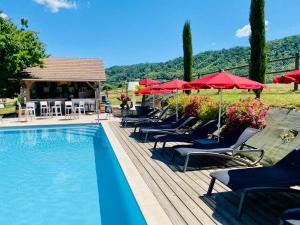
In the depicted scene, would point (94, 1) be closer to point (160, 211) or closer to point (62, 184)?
point (62, 184)

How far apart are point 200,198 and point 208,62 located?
45.4m

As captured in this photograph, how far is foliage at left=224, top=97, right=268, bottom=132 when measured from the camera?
7.65 m

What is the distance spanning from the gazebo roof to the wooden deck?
51.9 feet

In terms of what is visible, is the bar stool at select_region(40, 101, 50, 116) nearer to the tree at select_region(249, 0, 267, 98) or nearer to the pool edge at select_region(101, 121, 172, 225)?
the tree at select_region(249, 0, 267, 98)

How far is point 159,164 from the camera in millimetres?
6895

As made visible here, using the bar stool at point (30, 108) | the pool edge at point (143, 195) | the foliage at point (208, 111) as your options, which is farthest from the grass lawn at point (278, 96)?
the bar stool at point (30, 108)

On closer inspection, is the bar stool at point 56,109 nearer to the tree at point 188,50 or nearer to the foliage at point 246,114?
the tree at point 188,50

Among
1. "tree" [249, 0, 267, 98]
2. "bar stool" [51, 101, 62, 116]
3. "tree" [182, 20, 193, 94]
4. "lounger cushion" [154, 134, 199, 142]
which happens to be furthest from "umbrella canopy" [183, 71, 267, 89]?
"bar stool" [51, 101, 62, 116]

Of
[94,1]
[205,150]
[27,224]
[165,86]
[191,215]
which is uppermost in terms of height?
[94,1]

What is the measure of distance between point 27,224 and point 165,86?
6477 millimetres

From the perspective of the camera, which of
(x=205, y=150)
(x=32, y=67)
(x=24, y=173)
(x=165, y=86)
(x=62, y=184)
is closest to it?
(x=205, y=150)

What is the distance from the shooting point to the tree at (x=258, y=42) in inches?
466

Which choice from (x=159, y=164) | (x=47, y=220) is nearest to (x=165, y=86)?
(x=159, y=164)

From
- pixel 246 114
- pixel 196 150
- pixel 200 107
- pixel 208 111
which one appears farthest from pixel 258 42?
pixel 196 150
